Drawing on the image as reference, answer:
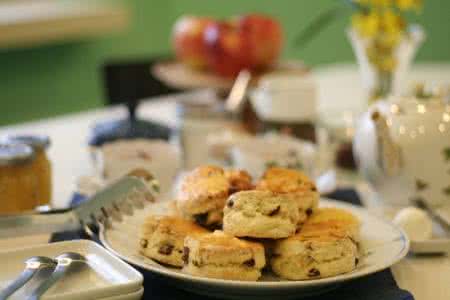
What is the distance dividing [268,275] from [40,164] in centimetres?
41

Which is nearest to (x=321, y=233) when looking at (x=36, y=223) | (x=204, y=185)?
(x=204, y=185)

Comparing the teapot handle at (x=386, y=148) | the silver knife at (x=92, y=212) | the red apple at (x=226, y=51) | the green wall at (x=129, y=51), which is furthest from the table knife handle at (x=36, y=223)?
the green wall at (x=129, y=51)

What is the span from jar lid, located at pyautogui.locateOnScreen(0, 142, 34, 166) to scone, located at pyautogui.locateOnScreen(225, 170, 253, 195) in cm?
28

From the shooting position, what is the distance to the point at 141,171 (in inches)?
42.5

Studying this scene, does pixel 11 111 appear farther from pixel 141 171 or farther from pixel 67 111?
pixel 141 171

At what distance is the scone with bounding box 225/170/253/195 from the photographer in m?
0.97

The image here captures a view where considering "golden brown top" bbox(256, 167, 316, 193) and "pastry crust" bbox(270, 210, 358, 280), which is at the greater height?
"golden brown top" bbox(256, 167, 316, 193)

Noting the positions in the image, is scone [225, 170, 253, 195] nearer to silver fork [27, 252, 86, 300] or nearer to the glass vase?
silver fork [27, 252, 86, 300]

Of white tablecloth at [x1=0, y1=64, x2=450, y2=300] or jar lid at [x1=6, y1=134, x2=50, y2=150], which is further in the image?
jar lid at [x1=6, y1=134, x2=50, y2=150]

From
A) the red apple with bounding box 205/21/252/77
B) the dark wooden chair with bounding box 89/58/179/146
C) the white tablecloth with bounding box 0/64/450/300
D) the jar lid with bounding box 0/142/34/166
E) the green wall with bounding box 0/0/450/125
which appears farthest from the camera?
the green wall with bounding box 0/0/450/125

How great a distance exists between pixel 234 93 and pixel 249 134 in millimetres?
163

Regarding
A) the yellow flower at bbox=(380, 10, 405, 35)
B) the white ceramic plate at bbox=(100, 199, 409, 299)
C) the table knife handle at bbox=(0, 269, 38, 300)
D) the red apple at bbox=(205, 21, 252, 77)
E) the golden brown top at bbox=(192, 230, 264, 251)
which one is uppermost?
the yellow flower at bbox=(380, 10, 405, 35)

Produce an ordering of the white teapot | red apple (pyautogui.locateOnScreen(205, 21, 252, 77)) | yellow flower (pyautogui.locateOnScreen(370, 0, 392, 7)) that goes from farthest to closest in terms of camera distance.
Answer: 1. red apple (pyautogui.locateOnScreen(205, 21, 252, 77))
2. yellow flower (pyautogui.locateOnScreen(370, 0, 392, 7))
3. the white teapot

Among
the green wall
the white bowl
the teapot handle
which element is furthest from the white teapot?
the green wall
